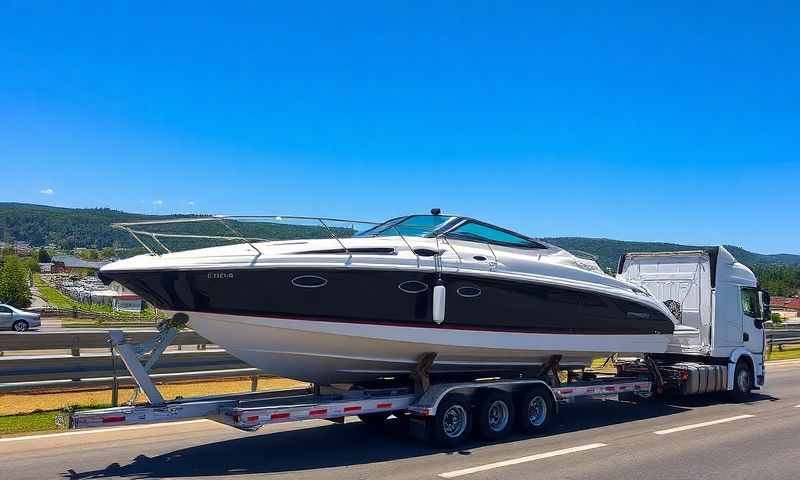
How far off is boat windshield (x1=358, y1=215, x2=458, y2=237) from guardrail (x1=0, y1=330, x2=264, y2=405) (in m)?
3.20

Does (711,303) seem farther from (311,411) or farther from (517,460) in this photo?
(311,411)

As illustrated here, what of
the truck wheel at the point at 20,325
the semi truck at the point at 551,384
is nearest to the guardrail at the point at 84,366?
the semi truck at the point at 551,384

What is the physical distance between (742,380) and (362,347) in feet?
30.7

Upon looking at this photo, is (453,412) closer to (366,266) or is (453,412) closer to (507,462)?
(507,462)

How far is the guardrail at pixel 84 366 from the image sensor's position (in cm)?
1064

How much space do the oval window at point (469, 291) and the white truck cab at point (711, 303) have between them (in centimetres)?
570

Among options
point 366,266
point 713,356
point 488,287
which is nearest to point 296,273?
point 366,266

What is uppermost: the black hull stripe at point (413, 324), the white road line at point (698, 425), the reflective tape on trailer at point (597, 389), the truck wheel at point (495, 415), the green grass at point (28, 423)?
the black hull stripe at point (413, 324)

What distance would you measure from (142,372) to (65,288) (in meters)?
101

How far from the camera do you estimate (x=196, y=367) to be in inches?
498

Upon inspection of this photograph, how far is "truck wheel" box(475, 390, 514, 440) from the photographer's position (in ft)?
30.4

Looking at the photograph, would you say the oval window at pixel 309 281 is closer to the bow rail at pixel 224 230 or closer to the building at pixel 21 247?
the bow rail at pixel 224 230

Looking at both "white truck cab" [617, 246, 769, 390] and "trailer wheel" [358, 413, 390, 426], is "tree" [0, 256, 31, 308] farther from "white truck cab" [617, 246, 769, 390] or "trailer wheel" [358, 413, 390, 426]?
"white truck cab" [617, 246, 769, 390]

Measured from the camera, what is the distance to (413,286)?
344 inches
